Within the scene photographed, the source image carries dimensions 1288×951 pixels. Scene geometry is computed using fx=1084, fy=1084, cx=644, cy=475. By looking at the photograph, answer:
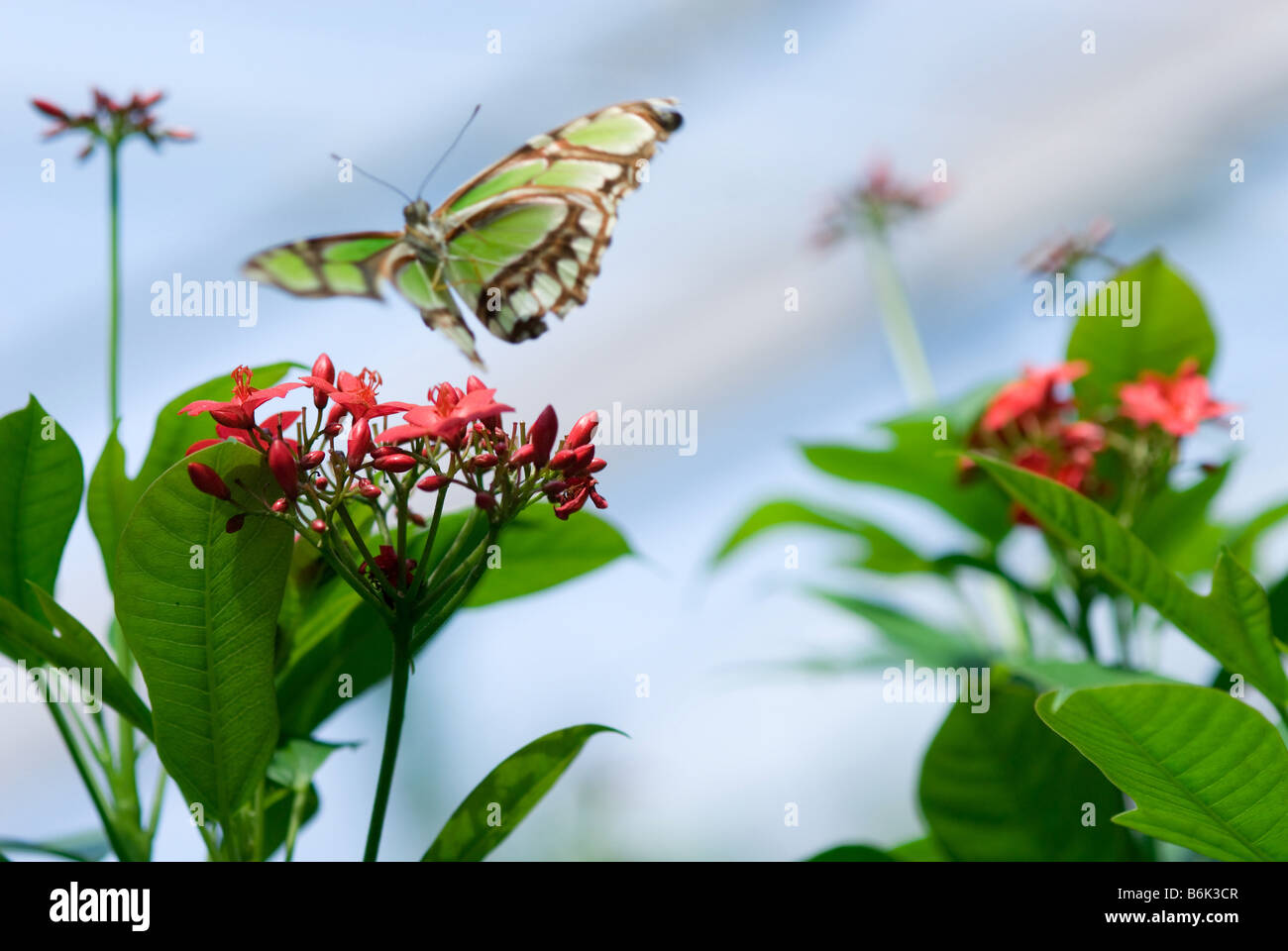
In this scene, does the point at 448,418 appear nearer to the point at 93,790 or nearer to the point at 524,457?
the point at 524,457

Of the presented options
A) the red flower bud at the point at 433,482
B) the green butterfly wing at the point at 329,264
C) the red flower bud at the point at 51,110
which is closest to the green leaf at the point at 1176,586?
the red flower bud at the point at 433,482

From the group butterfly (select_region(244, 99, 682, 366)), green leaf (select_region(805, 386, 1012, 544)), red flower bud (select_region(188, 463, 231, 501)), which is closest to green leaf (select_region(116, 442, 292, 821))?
red flower bud (select_region(188, 463, 231, 501))

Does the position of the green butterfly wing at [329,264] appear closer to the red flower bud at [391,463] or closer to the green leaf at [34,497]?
the green leaf at [34,497]

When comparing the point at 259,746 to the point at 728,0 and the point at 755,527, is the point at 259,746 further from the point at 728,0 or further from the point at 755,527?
the point at 728,0

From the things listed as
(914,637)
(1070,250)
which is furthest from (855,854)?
(1070,250)

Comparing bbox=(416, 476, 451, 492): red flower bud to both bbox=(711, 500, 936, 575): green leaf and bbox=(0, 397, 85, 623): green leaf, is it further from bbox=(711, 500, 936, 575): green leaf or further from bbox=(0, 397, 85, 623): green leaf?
bbox=(711, 500, 936, 575): green leaf
